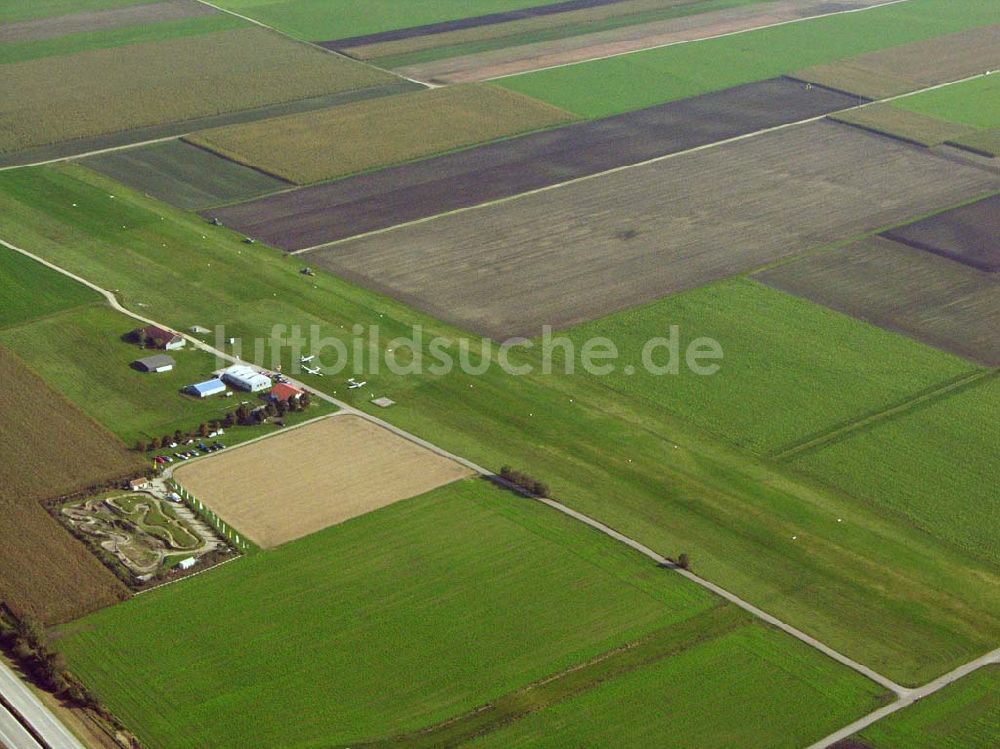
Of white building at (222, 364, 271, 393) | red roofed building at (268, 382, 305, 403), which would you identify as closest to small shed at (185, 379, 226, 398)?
white building at (222, 364, 271, 393)

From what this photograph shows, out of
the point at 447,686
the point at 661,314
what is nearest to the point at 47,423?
the point at 447,686

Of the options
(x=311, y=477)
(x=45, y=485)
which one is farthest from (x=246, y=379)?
(x=45, y=485)

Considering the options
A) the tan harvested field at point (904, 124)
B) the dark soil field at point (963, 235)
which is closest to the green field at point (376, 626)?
the dark soil field at point (963, 235)

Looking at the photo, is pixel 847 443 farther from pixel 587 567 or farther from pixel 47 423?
pixel 47 423

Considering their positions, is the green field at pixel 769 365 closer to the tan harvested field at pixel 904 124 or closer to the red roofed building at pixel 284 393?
the red roofed building at pixel 284 393

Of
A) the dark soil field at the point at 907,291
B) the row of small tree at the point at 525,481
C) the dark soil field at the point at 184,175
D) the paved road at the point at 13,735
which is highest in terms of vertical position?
the dark soil field at the point at 907,291
